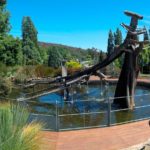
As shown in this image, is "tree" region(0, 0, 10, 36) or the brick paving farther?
"tree" region(0, 0, 10, 36)

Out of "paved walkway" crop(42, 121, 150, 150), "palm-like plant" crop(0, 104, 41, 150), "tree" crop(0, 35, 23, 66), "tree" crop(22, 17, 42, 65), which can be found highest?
"tree" crop(22, 17, 42, 65)

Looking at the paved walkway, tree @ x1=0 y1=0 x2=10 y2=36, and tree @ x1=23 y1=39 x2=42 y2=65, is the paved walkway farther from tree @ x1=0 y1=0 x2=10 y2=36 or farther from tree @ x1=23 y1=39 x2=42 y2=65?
tree @ x1=23 y1=39 x2=42 y2=65

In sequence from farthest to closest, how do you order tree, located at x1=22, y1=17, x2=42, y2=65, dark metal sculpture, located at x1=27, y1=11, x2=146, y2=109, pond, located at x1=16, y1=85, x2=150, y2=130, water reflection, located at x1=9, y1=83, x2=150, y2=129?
tree, located at x1=22, y1=17, x2=42, y2=65
dark metal sculpture, located at x1=27, y1=11, x2=146, y2=109
water reflection, located at x1=9, y1=83, x2=150, y2=129
pond, located at x1=16, y1=85, x2=150, y2=130

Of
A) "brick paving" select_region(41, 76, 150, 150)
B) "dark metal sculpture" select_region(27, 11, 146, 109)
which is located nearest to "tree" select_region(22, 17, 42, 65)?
"dark metal sculpture" select_region(27, 11, 146, 109)

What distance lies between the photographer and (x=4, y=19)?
78.1 ft

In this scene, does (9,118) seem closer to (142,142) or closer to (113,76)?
(142,142)

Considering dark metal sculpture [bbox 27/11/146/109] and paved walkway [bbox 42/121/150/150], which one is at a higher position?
dark metal sculpture [bbox 27/11/146/109]

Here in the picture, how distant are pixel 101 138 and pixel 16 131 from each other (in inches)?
216

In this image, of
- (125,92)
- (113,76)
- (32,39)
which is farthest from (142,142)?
(32,39)

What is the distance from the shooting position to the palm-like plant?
15.3 feet

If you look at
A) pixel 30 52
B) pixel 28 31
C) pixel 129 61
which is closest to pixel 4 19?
pixel 129 61

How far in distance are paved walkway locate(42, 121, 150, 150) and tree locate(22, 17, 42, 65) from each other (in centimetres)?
4691

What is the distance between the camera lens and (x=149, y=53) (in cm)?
4612

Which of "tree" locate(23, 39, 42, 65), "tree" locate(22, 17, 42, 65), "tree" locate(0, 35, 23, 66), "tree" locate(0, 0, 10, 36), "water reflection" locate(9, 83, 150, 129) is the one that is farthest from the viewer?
"tree" locate(22, 17, 42, 65)
